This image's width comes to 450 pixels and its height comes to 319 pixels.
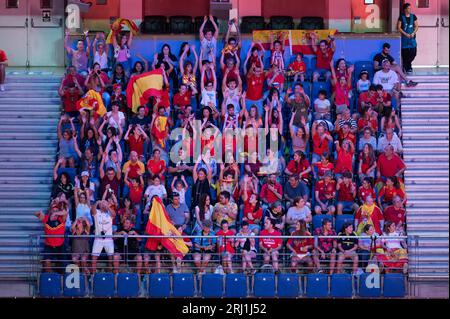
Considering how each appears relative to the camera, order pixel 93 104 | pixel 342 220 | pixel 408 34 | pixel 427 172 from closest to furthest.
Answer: pixel 342 220 → pixel 427 172 → pixel 93 104 → pixel 408 34

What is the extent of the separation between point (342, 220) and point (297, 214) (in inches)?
28.5

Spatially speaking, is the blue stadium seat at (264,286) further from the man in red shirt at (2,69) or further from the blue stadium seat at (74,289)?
the man in red shirt at (2,69)

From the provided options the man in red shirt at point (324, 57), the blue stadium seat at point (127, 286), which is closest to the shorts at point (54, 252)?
the blue stadium seat at point (127, 286)

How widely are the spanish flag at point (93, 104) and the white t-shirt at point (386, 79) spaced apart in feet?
15.9

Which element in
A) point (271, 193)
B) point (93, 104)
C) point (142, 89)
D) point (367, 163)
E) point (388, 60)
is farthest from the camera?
point (388, 60)

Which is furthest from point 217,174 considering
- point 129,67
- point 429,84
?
point 429,84

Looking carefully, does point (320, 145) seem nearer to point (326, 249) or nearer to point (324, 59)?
point (324, 59)

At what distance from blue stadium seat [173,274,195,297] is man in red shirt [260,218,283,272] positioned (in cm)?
126

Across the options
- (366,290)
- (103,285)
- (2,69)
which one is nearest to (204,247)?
(103,285)

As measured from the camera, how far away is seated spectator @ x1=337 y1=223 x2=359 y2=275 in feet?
69.2

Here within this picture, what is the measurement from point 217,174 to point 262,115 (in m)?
1.56


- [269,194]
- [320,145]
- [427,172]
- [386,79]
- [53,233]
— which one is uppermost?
[386,79]

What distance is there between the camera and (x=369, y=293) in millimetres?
20812

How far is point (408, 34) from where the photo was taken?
2484 cm
